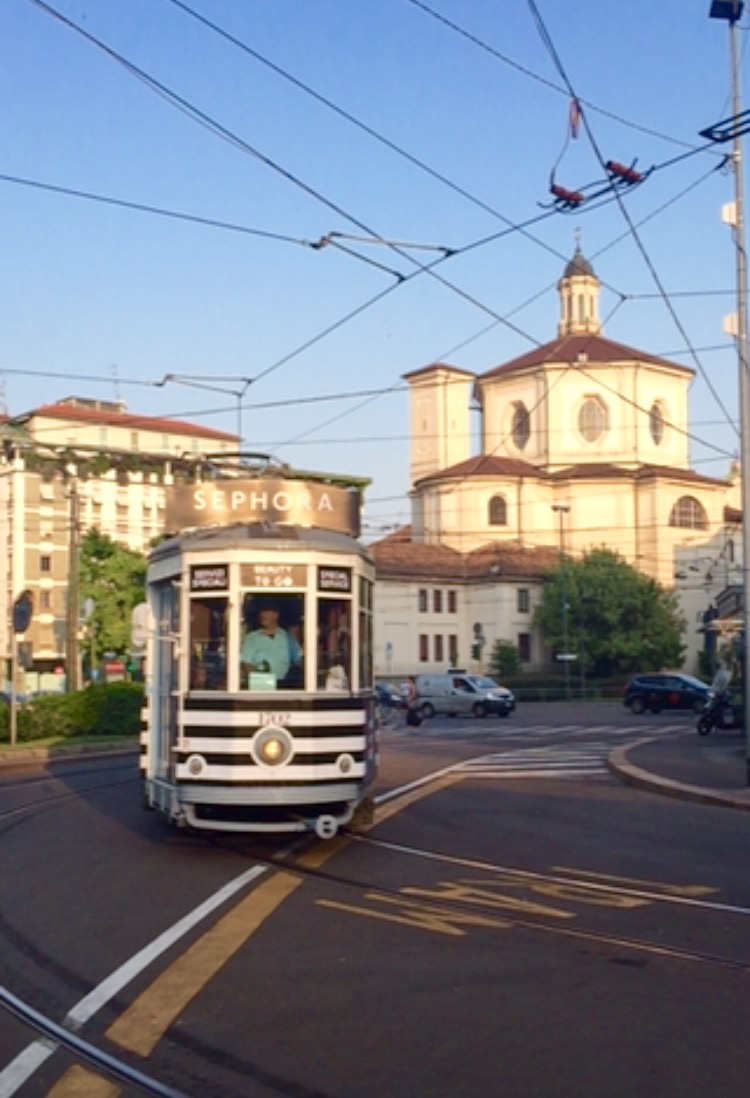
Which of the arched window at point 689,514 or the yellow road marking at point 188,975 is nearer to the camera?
the yellow road marking at point 188,975

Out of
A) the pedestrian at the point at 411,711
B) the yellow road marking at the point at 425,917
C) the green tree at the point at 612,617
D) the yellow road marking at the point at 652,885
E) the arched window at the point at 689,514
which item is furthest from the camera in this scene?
the arched window at the point at 689,514

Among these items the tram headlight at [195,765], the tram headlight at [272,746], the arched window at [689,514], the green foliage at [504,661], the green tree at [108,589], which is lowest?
the tram headlight at [195,765]

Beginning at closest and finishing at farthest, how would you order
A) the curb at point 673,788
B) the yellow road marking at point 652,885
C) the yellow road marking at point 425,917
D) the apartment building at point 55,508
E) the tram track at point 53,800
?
the yellow road marking at point 425,917
the yellow road marking at point 652,885
the tram track at point 53,800
the curb at point 673,788
the apartment building at point 55,508

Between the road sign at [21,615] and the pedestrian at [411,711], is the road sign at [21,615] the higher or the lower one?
the higher one

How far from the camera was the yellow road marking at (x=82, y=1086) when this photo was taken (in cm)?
599

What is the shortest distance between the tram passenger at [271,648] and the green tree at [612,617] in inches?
2630

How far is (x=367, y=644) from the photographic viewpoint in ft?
45.0

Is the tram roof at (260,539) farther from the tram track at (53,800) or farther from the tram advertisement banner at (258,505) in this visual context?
the tram track at (53,800)

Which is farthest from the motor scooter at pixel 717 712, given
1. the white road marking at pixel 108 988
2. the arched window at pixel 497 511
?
the arched window at pixel 497 511

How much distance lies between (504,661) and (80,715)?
52065 millimetres

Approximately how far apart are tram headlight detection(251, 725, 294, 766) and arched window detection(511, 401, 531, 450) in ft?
284

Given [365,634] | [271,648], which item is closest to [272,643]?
[271,648]

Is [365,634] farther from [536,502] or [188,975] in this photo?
[536,502]

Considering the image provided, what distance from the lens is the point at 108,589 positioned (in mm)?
70938
